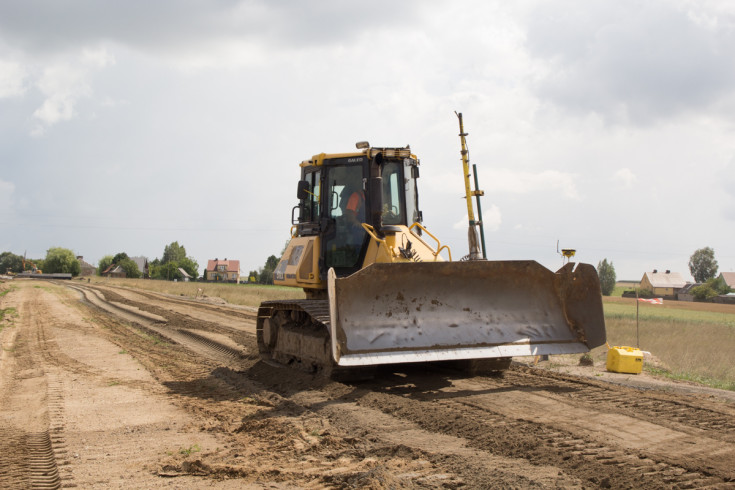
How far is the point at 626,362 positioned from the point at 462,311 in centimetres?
334

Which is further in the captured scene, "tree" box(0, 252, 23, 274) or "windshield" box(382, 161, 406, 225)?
"tree" box(0, 252, 23, 274)

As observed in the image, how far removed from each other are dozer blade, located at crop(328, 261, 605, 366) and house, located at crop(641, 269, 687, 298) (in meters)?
88.4

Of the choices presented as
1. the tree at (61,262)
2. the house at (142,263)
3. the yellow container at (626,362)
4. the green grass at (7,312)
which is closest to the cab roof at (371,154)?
the yellow container at (626,362)

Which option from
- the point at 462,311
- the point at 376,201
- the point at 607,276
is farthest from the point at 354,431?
the point at 607,276

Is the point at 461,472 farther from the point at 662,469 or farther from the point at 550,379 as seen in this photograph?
the point at 550,379

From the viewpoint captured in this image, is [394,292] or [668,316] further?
[668,316]

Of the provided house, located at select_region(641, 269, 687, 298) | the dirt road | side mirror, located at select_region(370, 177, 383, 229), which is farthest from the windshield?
house, located at select_region(641, 269, 687, 298)

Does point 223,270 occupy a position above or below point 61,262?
below

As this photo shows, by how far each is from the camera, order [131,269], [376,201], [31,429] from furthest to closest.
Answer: [131,269], [376,201], [31,429]

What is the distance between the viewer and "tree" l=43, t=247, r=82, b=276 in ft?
339

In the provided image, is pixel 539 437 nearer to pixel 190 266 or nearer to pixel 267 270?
pixel 267 270

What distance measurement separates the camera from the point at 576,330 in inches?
285

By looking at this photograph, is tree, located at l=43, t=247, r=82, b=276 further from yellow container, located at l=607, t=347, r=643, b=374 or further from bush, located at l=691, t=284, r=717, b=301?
yellow container, located at l=607, t=347, r=643, b=374

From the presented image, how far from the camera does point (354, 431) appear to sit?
16.8 ft
